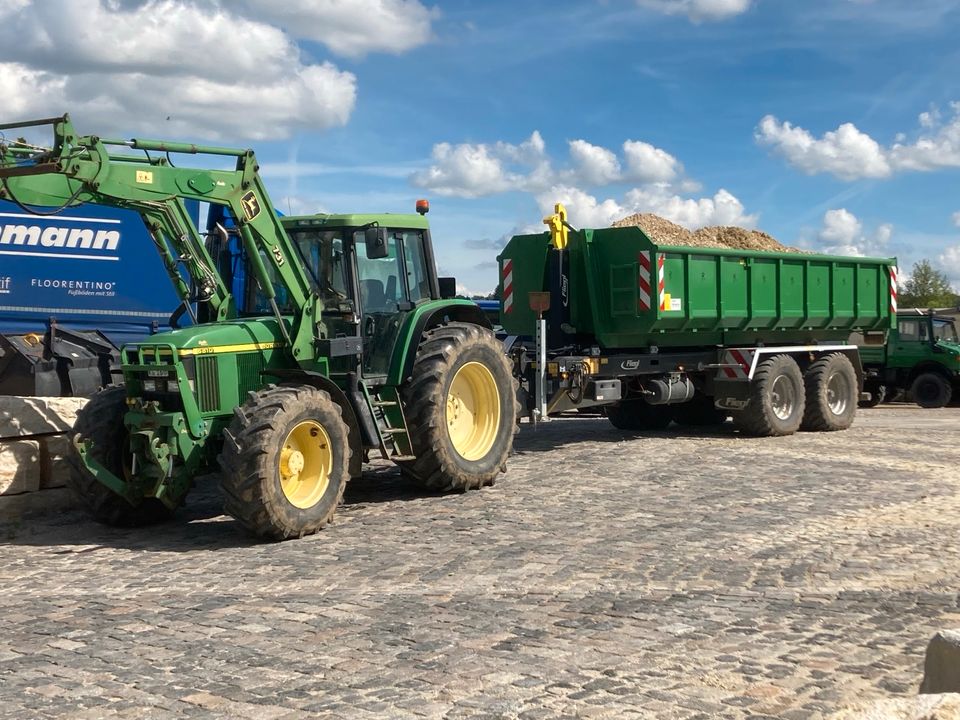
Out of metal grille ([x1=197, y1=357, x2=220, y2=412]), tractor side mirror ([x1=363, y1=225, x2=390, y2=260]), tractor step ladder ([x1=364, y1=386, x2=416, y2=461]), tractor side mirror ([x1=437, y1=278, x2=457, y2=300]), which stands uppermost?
tractor side mirror ([x1=363, y1=225, x2=390, y2=260])

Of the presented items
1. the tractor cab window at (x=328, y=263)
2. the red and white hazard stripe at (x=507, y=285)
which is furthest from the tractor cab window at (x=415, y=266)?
the red and white hazard stripe at (x=507, y=285)

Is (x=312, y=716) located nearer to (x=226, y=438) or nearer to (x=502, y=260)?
(x=226, y=438)

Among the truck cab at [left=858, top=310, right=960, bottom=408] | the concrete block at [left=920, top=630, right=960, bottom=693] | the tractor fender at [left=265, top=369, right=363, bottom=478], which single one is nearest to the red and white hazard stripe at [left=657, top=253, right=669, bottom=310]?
the tractor fender at [left=265, top=369, right=363, bottom=478]

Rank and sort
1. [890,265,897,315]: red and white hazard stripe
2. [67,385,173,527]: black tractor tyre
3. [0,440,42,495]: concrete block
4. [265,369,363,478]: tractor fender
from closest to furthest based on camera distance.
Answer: [67,385,173,527]: black tractor tyre < [265,369,363,478]: tractor fender < [0,440,42,495]: concrete block < [890,265,897,315]: red and white hazard stripe

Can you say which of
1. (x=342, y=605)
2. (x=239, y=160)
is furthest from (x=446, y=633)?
(x=239, y=160)

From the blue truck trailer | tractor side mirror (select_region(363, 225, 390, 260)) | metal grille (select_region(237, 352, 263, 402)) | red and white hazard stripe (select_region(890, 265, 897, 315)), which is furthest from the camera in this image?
red and white hazard stripe (select_region(890, 265, 897, 315))

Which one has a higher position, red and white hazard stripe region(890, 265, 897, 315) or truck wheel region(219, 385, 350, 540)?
red and white hazard stripe region(890, 265, 897, 315)

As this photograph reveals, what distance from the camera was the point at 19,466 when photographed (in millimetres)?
9305

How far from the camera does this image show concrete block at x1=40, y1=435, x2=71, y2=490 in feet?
31.3

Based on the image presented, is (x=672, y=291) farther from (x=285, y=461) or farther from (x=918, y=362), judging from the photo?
(x=918, y=362)

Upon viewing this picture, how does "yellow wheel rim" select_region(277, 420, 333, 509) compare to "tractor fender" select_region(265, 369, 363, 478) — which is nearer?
"yellow wheel rim" select_region(277, 420, 333, 509)

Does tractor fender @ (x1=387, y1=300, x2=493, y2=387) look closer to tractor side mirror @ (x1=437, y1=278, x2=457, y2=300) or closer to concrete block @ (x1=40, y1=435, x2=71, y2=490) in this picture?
tractor side mirror @ (x1=437, y1=278, x2=457, y2=300)

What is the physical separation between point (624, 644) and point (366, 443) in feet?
13.2

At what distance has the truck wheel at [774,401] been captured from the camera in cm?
1454
